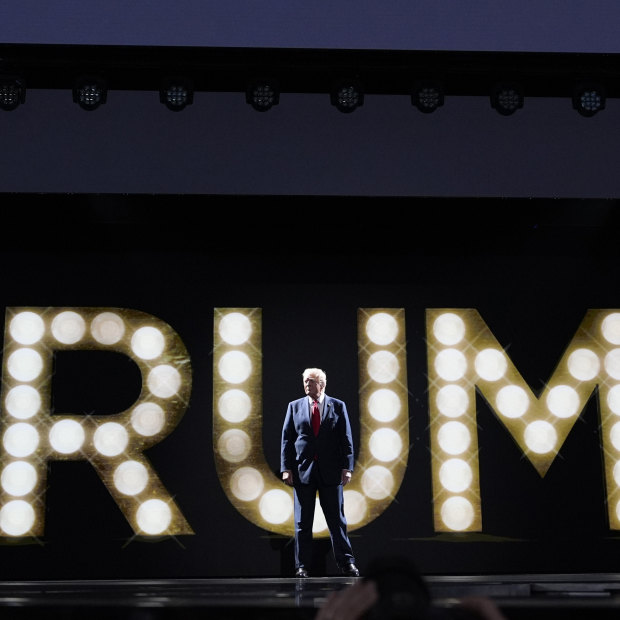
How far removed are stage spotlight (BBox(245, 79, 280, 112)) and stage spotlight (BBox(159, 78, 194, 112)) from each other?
39cm

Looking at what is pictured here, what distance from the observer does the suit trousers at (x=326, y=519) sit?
5145 mm

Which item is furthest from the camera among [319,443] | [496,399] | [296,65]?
[496,399]

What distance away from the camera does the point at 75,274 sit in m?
6.02

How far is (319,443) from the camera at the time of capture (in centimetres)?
527

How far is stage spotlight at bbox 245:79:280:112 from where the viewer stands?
16.3 feet

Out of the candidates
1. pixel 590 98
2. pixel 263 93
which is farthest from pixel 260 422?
pixel 590 98

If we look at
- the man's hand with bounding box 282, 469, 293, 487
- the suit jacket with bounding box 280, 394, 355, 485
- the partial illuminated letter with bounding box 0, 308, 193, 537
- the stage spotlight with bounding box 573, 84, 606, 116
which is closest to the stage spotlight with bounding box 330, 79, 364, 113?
the stage spotlight with bounding box 573, 84, 606, 116

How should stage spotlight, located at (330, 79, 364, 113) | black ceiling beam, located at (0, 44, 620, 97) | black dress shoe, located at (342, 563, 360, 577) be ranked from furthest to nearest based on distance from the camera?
black dress shoe, located at (342, 563, 360, 577) → stage spotlight, located at (330, 79, 364, 113) → black ceiling beam, located at (0, 44, 620, 97)

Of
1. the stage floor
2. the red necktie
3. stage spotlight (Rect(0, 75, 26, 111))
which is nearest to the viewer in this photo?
the stage floor

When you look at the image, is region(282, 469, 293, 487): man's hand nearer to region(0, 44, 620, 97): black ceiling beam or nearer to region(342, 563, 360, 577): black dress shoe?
region(342, 563, 360, 577): black dress shoe

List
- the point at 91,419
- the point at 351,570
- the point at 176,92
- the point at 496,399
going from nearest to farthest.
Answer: the point at 176,92
the point at 351,570
the point at 91,419
the point at 496,399

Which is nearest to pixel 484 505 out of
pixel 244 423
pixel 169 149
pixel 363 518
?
pixel 363 518

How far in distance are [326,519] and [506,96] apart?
3.07 meters

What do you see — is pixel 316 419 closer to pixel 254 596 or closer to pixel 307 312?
pixel 307 312
